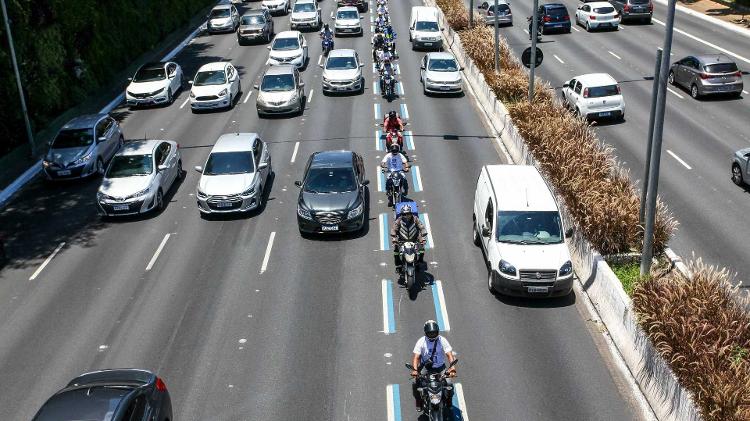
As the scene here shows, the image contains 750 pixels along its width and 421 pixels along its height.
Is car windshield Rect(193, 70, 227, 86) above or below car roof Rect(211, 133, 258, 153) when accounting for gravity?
below

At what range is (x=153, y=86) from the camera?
38.5 m

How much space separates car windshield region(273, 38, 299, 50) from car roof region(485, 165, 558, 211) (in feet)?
83.1

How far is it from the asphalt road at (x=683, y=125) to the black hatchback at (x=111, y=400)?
13.7 m

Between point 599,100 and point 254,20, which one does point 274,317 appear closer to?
point 599,100

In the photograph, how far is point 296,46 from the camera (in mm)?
44625

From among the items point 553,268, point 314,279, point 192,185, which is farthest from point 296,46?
point 553,268

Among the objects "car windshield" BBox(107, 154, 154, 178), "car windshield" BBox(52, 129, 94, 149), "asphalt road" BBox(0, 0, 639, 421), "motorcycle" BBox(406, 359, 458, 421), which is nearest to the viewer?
"motorcycle" BBox(406, 359, 458, 421)

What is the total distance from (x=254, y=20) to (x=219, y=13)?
235 inches

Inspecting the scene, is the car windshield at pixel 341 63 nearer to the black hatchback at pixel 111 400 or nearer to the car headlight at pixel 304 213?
the car headlight at pixel 304 213

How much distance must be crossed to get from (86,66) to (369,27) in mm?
22078

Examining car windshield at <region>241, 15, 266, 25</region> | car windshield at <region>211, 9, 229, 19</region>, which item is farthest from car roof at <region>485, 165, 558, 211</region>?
car windshield at <region>211, 9, 229, 19</region>

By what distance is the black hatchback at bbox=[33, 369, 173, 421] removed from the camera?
38.8 ft

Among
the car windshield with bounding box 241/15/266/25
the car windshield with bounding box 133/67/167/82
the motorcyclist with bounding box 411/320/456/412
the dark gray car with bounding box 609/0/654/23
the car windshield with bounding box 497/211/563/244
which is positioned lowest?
the dark gray car with bounding box 609/0/654/23

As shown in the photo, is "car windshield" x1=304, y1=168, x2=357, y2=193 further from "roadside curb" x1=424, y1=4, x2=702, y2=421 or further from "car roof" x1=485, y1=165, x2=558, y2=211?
"roadside curb" x1=424, y1=4, x2=702, y2=421
